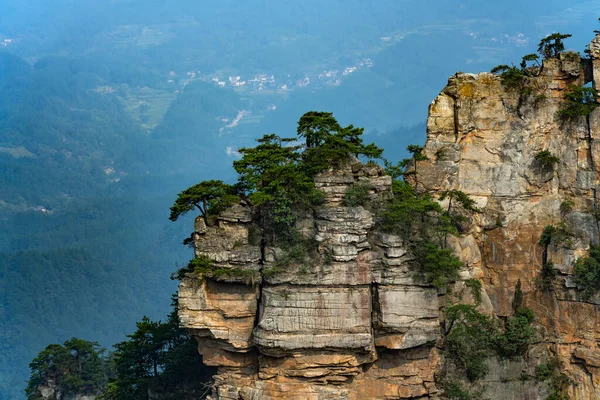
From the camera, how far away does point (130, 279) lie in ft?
434

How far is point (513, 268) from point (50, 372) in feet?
97.8

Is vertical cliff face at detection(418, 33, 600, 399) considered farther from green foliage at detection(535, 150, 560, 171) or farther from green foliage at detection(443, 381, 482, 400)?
green foliage at detection(443, 381, 482, 400)

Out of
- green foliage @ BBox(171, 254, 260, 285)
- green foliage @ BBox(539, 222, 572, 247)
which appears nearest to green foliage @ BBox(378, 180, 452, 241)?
green foliage @ BBox(539, 222, 572, 247)

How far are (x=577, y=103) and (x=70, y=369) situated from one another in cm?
3353

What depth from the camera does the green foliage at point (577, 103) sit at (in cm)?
4053

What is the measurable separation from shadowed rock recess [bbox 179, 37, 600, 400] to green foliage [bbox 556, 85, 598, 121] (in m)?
0.30

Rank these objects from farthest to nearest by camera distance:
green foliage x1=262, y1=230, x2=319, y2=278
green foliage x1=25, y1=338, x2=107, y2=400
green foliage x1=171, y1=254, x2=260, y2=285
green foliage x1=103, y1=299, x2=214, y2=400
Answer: green foliage x1=25, y1=338, x2=107, y2=400
green foliage x1=103, y1=299, x2=214, y2=400
green foliage x1=262, y1=230, x2=319, y2=278
green foliage x1=171, y1=254, x2=260, y2=285

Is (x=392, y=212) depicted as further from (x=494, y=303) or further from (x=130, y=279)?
(x=130, y=279)

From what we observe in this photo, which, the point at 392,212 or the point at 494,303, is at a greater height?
the point at 392,212

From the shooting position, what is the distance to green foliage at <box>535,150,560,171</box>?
40.8 meters

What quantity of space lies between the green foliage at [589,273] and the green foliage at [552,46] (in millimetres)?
7702

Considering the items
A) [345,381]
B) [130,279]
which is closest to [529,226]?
[345,381]

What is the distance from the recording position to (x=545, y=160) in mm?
40781

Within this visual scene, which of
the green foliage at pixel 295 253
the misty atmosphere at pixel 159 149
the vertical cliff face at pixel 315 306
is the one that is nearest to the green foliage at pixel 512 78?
the vertical cliff face at pixel 315 306
